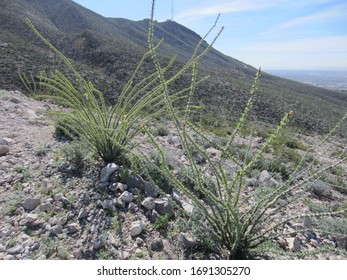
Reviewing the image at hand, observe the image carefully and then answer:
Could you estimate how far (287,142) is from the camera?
8.56 m

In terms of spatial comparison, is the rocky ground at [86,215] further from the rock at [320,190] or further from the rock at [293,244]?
the rock at [320,190]

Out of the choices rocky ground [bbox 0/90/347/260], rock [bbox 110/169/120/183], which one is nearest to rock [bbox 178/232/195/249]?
rocky ground [bbox 0/90/347/260]

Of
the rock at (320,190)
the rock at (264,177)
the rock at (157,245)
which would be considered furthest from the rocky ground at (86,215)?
the rock at (320,190)

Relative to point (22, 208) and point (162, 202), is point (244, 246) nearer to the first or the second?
point (162, 202)

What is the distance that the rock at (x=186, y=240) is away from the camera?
224 cm

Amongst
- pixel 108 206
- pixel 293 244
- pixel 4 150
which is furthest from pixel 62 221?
pixel 293 244

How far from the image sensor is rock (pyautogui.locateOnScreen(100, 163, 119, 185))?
2.95m

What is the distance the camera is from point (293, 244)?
8.13ft

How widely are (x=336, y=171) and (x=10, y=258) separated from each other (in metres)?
6.81

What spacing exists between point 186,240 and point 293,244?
111 cm

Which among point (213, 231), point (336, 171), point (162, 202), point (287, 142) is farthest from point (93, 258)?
point (287, 142)

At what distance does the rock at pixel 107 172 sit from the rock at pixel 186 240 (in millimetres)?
1138

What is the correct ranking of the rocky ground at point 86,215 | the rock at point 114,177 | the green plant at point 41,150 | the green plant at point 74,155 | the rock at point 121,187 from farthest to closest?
the green plant at point 41,150, the green plant at point 74,155, the rock at point 114,177, the rock at point 121,187, the rocky ground at point 86,215

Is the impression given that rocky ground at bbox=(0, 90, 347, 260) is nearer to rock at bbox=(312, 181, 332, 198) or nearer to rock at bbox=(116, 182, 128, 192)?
rock at bbox=(116, 182, 128, 192)
